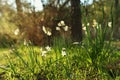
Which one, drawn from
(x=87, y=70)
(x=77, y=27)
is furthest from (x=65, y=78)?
(x=77, y=27)

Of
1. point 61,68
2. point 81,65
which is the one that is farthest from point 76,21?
point 61,68

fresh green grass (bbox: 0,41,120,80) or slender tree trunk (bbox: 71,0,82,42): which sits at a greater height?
slender tree trunk (bbox: 71,0,82,42)

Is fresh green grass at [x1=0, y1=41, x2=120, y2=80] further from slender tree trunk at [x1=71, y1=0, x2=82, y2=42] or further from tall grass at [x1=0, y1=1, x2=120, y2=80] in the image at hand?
slender tree trunk at [x1=71, y1=0, x2=82, y2=42]

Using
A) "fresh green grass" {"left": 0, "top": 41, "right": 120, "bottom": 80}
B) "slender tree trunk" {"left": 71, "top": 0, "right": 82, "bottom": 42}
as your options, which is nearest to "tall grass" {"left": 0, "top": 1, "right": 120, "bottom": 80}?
"fresh green grass" {"left": 0, "top": 41, "right": 120, "bottom": 80}

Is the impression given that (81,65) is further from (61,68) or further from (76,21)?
(76,21)

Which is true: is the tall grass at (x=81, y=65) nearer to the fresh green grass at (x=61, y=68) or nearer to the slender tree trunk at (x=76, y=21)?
the fresh green grass at (x=61, y=68)

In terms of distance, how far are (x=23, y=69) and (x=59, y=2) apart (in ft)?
26.9

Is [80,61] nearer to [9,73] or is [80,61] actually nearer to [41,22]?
[9,73]

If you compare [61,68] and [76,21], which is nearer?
[61,68]

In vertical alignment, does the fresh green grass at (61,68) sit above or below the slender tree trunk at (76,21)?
below

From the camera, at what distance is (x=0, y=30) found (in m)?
18.3

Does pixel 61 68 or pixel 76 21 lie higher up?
pixel 76 21

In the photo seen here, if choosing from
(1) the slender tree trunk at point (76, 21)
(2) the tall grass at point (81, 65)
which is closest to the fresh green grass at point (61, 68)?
(2) the tall grass at point (81, 65)

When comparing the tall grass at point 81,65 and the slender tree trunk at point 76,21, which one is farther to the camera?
the slender tree trunk at point 76,21
